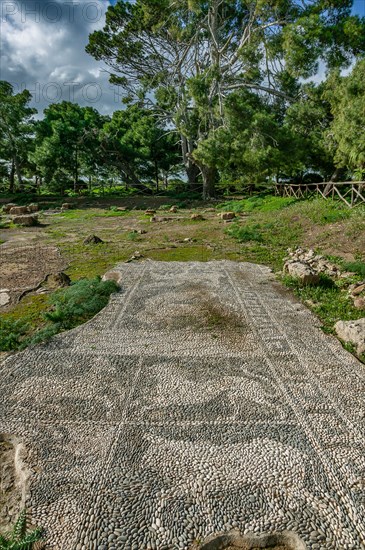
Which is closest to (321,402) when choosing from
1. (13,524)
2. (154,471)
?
(154,471)

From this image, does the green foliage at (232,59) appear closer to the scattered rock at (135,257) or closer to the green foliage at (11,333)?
the scattered rock at (135,257)

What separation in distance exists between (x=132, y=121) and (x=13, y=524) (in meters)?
29.3

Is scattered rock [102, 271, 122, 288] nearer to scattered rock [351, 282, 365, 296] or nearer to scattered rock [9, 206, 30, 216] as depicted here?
scattered rock [351, 282, 365, 296]

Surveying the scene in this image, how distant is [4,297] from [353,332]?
19.5 ft

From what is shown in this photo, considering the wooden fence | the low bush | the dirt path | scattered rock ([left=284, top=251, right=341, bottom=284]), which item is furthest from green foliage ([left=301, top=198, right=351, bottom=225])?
the low bush

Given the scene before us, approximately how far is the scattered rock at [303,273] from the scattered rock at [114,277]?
142 inches

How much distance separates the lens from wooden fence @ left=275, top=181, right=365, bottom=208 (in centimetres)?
1191

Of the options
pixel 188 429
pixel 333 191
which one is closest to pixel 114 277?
pixel 188 429

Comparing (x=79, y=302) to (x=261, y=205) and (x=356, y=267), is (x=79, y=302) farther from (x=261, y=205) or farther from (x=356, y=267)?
(x=261, y=205)

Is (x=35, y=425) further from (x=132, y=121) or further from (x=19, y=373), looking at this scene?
(x=132, y=121)

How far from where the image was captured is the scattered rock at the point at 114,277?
6.45 meters

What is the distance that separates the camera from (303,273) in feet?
20.1

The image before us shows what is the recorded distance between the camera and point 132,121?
88.3 ft

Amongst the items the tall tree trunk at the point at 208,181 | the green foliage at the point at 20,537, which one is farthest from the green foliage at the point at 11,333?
the tall tree trunk at the point at 208,181
